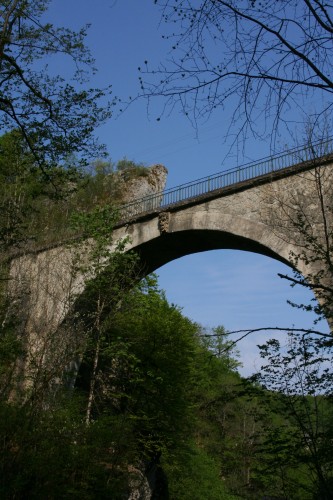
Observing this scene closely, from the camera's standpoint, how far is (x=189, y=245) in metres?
16.9

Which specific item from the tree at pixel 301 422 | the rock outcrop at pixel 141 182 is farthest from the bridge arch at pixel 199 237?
the rock outcrop at pixel 141 182

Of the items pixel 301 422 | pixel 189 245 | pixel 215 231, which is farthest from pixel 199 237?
pixel 301 422

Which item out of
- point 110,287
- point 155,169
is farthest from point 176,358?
point 155,169

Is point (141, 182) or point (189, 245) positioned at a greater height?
point (141, 182)

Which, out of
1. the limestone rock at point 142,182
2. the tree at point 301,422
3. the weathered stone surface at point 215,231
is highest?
the limestone rock at point 142,182

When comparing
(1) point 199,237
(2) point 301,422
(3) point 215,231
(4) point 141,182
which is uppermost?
(4) point 141,182

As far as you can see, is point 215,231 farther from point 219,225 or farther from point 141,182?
point 141,182

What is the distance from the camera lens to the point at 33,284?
59.1 ft

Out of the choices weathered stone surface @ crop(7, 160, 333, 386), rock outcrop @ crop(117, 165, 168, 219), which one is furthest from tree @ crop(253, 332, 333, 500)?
rock outcrop @ crop(117, 165, 168, 219)

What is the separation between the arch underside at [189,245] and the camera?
14.4 m

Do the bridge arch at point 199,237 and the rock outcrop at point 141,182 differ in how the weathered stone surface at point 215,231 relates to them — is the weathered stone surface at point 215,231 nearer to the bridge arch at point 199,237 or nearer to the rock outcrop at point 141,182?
the bridge arch at point 199,237

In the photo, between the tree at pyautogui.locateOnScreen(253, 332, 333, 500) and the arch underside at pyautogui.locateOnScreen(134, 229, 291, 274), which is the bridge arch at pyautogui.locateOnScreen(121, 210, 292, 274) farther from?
the tree at pyautogui.locateOnScreen(253, 332, 333, 500)

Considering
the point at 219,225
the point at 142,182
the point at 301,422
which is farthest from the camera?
the point at 142,182

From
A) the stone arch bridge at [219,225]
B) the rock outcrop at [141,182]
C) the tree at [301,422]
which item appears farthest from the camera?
the rock outcrop at [141,182]
